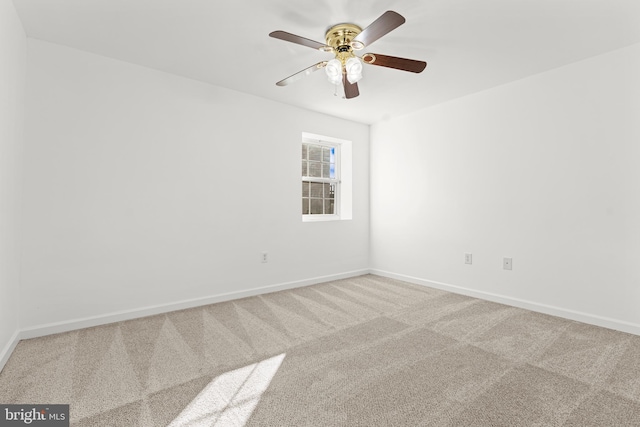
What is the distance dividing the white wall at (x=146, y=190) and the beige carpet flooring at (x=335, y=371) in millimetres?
415

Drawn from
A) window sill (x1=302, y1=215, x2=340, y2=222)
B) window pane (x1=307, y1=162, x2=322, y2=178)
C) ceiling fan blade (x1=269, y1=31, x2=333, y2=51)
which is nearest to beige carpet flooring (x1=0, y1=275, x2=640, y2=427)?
window sill (x1=302, y1=215, x2=340, y2=222)

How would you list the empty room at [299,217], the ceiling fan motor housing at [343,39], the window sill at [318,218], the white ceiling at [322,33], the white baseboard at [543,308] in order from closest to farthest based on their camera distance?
the empty room at [299,217]
the white ceiling at [322,33]
the ceiling fan motor housing at [343,39]
the white baseboard at [543,308]
the window sill at [318,218]

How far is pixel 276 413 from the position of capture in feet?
4.89

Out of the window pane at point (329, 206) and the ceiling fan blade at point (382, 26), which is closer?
the ceiling fan blade at point (382, 26)

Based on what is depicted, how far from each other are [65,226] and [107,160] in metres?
0.64

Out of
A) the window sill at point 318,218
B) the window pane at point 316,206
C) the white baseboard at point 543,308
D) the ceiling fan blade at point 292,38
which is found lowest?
the white baseboard at point 543,308

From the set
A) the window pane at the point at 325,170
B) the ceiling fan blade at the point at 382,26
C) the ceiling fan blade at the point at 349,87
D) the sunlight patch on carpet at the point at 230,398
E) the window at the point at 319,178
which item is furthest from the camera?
the window pane at the point at 325,170

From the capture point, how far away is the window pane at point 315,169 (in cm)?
448

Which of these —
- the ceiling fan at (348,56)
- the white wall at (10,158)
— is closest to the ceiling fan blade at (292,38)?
the ceiling fan at (348,56)

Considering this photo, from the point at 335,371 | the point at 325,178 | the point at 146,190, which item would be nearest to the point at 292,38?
the point at 146,190

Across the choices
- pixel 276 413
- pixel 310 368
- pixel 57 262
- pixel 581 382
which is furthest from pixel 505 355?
pixel 57 262

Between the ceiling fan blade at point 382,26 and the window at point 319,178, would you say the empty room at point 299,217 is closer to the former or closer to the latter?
the ceiling fan blade at point 382,26

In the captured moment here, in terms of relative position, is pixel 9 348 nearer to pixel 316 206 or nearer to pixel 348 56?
pixel 348 56

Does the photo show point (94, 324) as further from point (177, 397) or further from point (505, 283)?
point (505, 283)
